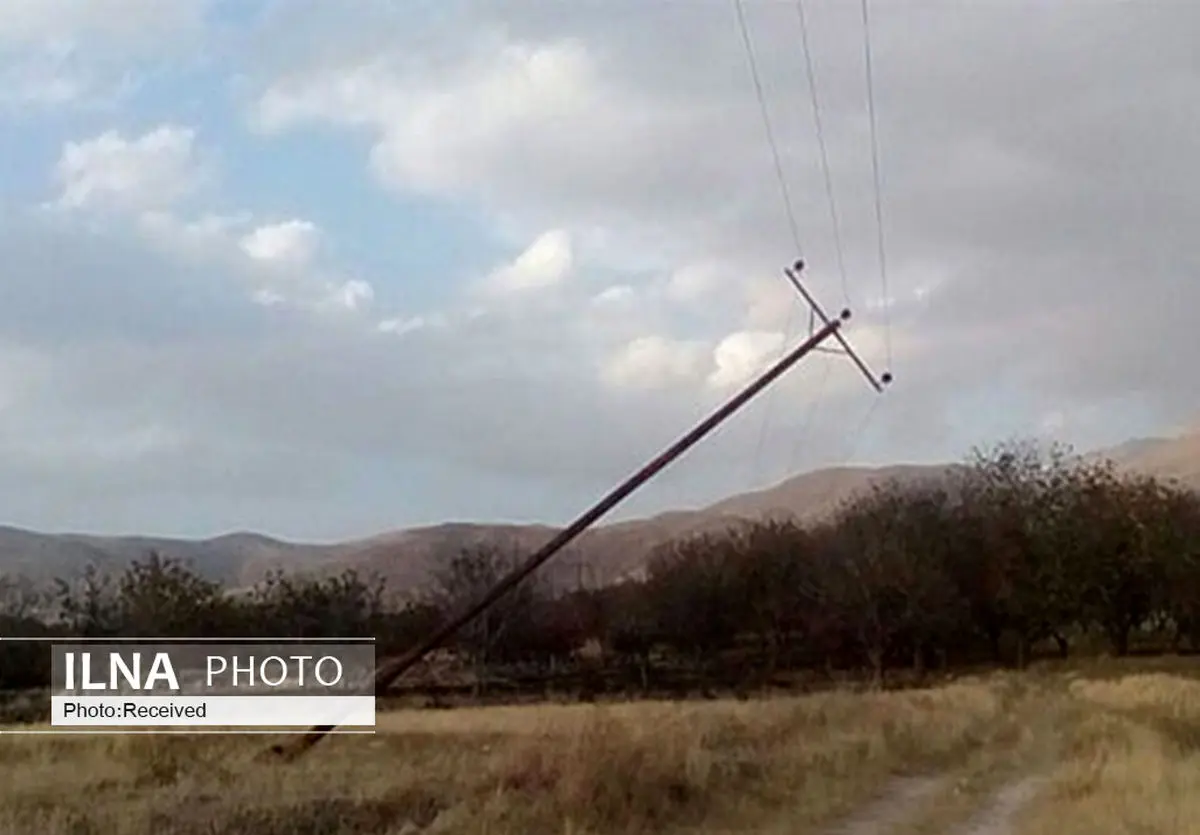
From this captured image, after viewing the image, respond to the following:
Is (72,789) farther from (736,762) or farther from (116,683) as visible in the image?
(116,683)

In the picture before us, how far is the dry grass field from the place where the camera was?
53.9 ft

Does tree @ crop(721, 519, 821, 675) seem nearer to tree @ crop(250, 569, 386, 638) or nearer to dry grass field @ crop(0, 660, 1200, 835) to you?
tree @ crop(250, 569, 386, 638)

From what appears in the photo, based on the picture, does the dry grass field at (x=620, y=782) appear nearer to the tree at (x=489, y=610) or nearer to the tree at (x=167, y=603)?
the tree at (x=167, y=603)

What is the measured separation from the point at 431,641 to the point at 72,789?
26.1 ft

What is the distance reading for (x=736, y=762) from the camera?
21.4m

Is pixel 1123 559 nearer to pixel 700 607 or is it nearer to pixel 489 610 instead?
pixel 700 607

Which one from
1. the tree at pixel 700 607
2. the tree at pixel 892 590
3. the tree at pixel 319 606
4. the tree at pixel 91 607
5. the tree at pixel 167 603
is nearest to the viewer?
the tree at pixel 167 603
